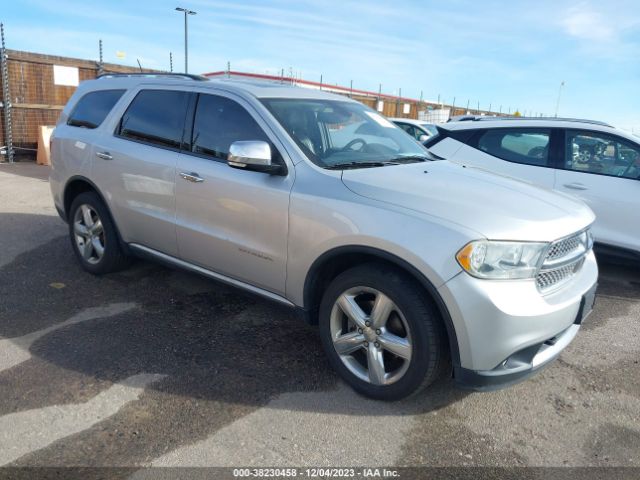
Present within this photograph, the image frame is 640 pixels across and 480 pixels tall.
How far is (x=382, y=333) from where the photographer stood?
3.03 metres

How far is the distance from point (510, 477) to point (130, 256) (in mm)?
3665

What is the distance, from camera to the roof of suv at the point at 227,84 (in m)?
3.94

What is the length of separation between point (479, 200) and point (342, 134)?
4.33ft

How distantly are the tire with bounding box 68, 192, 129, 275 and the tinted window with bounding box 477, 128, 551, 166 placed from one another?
4.23m

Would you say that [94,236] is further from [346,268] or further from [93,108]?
[346,268]

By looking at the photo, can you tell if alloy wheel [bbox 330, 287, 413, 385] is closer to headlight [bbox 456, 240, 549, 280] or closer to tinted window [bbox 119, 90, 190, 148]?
headlight [bbox 456, 240, 549, 280]

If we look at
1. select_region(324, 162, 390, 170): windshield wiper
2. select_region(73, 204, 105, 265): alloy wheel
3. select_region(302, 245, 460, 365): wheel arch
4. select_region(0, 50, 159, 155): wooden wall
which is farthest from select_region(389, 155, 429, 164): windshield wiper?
select_region(0, 50, 159, 155): wooden wall

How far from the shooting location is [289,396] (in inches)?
126

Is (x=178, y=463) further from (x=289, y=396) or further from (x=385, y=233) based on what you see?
(x=385, y=233)

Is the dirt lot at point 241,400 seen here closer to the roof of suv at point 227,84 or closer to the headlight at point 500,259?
the headlight at point 500,259

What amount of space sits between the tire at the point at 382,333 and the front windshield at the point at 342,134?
0.85m

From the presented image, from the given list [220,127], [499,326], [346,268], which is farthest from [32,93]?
[499,326]

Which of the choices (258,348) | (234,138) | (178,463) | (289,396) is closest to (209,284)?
(258,348)

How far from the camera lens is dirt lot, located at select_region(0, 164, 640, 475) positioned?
8.87ft
